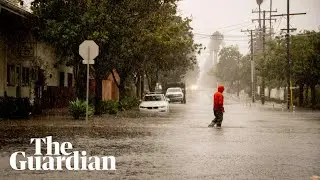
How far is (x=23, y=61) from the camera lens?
3011 cm

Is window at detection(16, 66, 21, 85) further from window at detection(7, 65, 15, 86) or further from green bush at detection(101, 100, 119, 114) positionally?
green bush at detection(101, 100, 119, 114)

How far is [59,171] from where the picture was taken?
9.26m

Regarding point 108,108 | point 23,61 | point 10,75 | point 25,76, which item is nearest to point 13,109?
point 10,75

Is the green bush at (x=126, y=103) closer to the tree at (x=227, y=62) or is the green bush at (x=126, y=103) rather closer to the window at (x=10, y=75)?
the window at (x=10, y=75)

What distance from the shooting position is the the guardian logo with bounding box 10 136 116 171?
9672mm

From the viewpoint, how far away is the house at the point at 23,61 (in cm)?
2665

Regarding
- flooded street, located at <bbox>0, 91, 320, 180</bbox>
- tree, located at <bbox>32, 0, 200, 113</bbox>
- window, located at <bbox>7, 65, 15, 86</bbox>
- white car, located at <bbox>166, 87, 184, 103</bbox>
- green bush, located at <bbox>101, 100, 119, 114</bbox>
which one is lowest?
flooded street, located at <bbox>0, 91, 320, 180</bbox>

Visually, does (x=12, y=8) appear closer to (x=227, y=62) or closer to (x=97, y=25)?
(x=97, y=25)

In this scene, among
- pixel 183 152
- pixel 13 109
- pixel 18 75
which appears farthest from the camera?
pixel 18 75

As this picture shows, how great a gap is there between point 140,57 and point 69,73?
6662 millimetres

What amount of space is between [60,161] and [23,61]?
20837 millimetres

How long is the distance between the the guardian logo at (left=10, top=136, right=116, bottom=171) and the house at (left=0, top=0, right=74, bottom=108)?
12.1 metres

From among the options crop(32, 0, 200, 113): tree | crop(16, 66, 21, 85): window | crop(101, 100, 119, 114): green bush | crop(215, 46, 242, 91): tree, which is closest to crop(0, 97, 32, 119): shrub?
crop(32, 0, 200, 113): tree

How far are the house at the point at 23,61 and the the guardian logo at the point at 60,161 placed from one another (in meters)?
12.1
